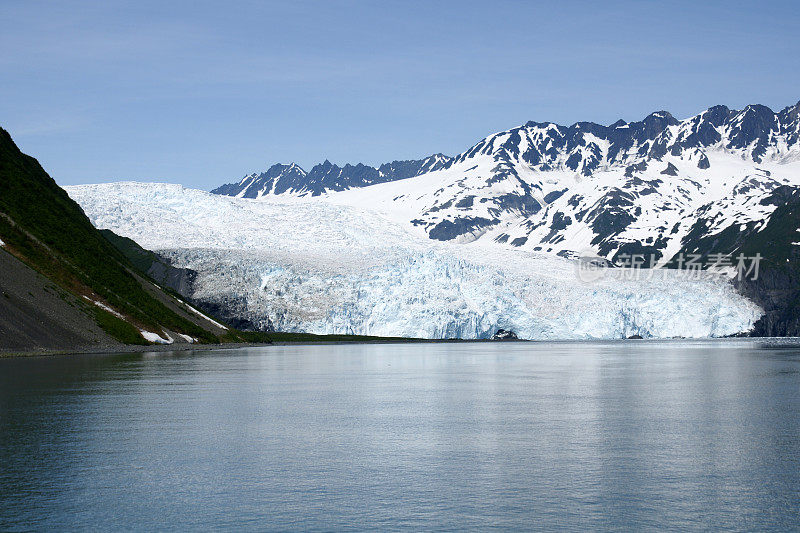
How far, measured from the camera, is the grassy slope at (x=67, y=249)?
196 feet

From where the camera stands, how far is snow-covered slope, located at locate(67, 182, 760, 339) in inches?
3767

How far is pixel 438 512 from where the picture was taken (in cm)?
1266

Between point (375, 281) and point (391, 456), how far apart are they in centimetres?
8026

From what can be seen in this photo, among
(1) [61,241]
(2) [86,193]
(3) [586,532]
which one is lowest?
(3) [586,532]

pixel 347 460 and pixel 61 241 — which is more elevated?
pixel 61 241

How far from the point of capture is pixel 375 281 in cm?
9744

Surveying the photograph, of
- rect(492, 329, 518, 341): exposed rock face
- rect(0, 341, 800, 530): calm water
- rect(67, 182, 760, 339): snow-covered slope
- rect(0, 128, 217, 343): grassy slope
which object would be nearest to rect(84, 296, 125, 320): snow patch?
rect(0, 128, 217, 343): grassy slope

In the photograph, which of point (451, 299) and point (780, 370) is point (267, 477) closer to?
point (780, 370)

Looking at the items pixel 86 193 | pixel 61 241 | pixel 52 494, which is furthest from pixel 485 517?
pixel 86 193

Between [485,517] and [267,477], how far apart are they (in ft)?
14.9

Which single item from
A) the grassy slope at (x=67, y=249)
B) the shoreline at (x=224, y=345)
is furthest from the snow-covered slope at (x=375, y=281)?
the grassy slope at (x=67, y=249)

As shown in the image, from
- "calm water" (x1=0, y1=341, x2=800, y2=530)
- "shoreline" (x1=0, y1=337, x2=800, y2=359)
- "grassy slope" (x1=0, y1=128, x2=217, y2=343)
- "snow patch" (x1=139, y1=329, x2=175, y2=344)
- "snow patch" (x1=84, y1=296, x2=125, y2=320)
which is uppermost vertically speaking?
"grassy slope" (x1=0, y1=128, x2=217, y2=343)

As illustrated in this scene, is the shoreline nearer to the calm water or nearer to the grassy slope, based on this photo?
the grassy slope

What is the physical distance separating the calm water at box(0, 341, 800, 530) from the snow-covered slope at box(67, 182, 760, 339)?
206ft
